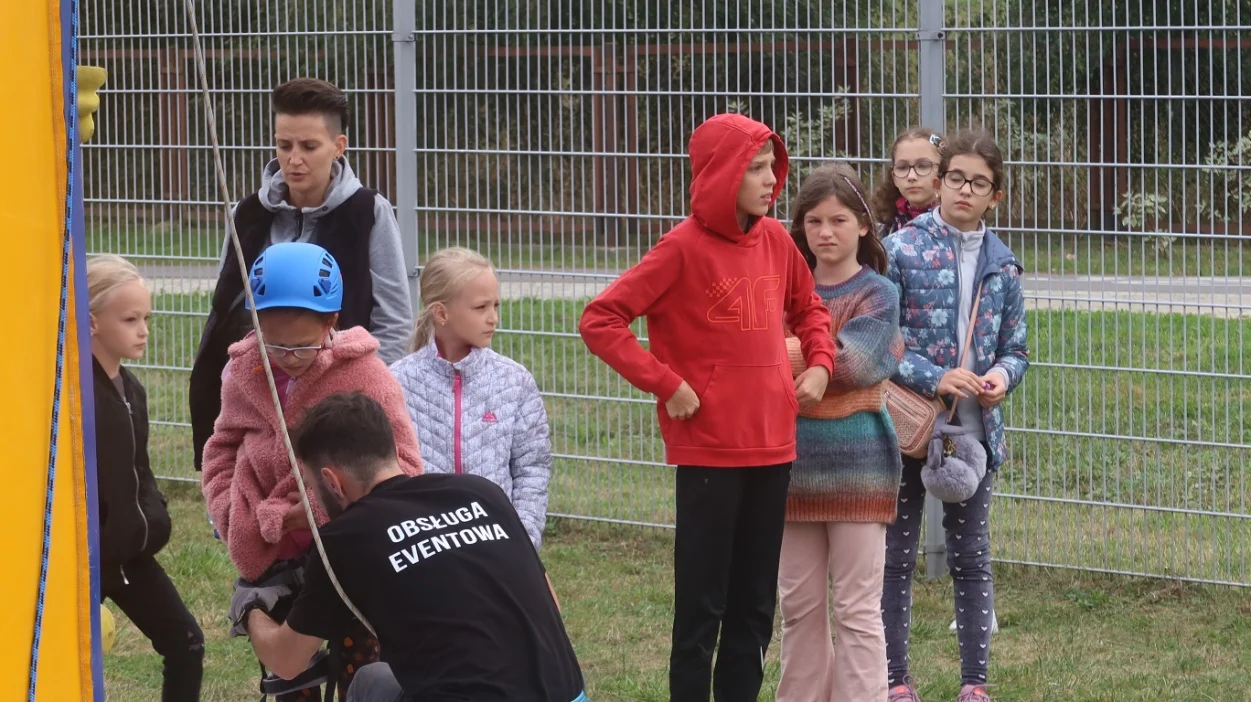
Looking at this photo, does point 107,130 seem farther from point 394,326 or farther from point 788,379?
point 788,379

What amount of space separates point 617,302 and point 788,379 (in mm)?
480

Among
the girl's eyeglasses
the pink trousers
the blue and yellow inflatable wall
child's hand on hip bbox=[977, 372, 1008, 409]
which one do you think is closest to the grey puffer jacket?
the girl's eyeglasses

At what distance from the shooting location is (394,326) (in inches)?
171

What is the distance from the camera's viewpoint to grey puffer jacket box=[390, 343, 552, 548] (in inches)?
154

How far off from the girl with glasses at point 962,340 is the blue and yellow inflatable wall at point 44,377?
2.83 m

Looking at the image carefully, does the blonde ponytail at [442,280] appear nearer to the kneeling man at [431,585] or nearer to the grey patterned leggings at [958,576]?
the kneeling man at [431,585]

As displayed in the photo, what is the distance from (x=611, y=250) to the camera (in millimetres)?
6402

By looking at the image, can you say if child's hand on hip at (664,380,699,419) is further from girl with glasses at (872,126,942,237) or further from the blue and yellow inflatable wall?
the blue and yellow inflatable wall

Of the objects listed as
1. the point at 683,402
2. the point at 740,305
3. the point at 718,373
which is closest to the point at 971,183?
the point at 740,305

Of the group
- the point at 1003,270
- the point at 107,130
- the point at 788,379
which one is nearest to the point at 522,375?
the point at 788,379

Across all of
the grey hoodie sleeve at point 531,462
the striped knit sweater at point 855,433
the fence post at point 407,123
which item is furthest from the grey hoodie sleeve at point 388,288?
the fence post at point 407,123

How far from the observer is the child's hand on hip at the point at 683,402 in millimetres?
3908

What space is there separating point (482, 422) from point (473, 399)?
7 centimetres

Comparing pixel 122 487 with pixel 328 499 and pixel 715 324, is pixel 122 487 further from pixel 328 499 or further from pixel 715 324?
pixel 715 324
